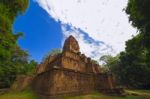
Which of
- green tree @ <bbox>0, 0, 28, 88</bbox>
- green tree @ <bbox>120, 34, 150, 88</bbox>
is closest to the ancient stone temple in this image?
green tree @ <bbox>0, 0, 28, 88</bbox>

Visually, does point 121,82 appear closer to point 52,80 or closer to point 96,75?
point 96,75

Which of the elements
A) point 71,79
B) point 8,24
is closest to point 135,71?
point 71,79

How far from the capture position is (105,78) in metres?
24.3

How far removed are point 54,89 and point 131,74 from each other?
83.2ft

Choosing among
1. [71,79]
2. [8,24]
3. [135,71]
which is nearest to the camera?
[8,24]

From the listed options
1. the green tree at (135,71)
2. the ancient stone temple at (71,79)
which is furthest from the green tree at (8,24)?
the green tree at (135,71)

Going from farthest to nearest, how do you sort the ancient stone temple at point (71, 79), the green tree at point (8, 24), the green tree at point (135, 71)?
the green tree at point (135, 71) < the ancient stone temple at point (71, 79) < the green tree at point (8, 24)

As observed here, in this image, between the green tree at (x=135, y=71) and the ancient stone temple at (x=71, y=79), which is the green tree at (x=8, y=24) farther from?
the green tree at (x=135, y=71)

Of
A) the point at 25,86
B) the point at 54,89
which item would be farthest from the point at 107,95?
the point at 25,86

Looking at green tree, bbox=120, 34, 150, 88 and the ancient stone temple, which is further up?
green tree, bbox=120, 34, 150, 88

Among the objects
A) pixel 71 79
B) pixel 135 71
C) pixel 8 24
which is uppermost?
pixel 135 71

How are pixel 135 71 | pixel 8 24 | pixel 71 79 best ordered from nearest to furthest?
pixel 8 24 < pixel 71 79 < pixel 135 71

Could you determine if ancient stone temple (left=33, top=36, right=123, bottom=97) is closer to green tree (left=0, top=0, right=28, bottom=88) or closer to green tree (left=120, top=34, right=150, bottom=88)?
green tree (left=0, top=0, right=28, bottom=88)

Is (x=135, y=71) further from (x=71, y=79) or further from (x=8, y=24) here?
(x=8, y=24)
